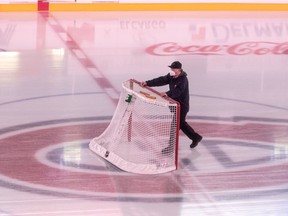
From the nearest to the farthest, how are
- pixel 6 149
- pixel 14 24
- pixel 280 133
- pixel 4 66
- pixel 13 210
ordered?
pixel 13 210
pixel 6 149
pixel 280 133
pixel 4 66
pixel 14 24

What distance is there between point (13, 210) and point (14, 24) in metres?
9.67

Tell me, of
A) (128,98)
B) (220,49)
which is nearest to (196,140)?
(128,98)

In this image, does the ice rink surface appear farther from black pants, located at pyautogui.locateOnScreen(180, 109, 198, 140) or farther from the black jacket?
the black jacket

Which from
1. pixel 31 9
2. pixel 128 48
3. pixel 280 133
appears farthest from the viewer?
pixel 31 9

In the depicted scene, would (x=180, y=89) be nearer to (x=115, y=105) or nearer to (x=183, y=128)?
(x=183, y=128)

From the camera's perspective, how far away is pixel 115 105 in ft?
29.4

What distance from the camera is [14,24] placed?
14664mm

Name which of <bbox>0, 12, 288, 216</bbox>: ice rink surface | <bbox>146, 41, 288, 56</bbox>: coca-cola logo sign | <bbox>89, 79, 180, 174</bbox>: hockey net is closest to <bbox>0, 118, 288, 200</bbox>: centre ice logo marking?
<bbox>0, 12, 288, 216</bbox>: ice rink surface

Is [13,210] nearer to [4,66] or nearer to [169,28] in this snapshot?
[4,66]

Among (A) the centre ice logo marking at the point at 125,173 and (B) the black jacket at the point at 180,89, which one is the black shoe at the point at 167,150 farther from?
(B) the black jacket at the point at 180,89

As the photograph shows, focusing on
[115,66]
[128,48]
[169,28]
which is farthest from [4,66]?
[169,28]

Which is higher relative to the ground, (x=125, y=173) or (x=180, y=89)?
(x=180, y=89)

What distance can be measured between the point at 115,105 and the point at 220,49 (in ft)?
15.2

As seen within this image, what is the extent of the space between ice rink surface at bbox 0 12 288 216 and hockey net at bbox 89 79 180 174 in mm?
118
